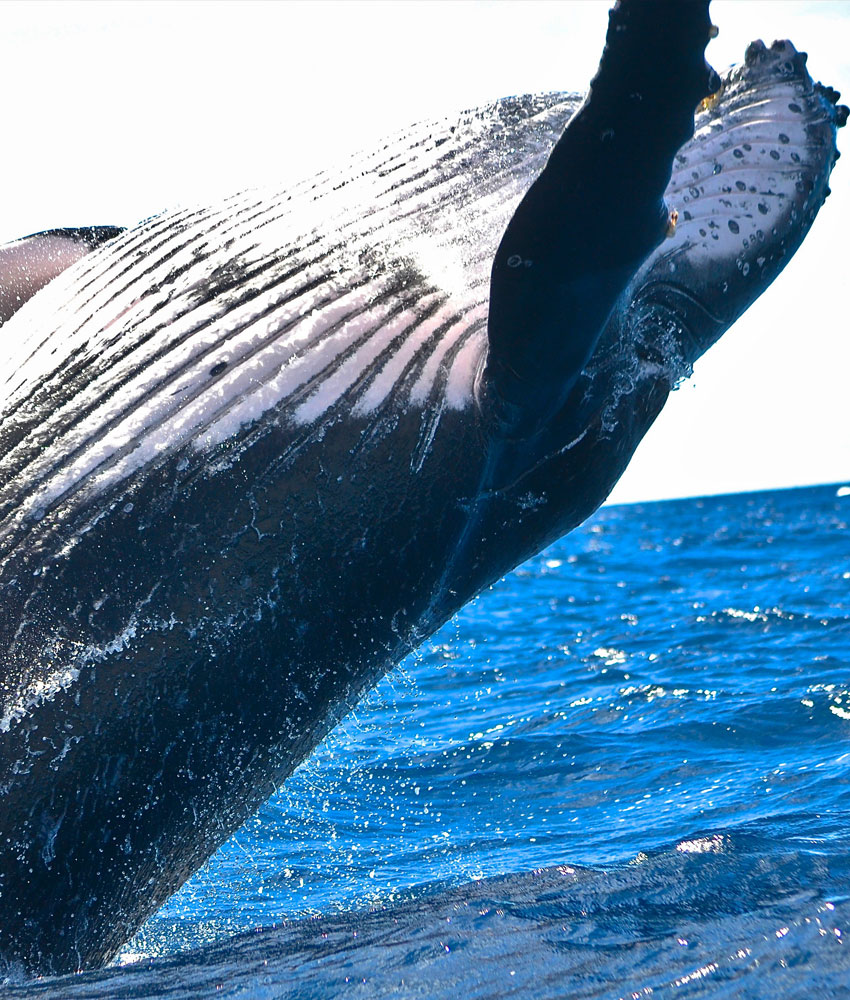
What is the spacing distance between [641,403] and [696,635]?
11106 millimetres

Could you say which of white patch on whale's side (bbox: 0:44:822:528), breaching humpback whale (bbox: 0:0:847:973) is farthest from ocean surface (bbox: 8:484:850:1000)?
white patch on whale's side (bbox: 0:44:822:528)

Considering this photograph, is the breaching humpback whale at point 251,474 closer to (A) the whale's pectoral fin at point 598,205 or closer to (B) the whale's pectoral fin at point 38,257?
(A) the whale's pectoral fin at point 598,205

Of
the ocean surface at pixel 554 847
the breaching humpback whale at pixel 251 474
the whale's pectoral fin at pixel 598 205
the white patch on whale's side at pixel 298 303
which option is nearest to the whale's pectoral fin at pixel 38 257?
the white patch on whale's side at pixel 298 303

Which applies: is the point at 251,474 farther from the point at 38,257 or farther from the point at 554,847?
the point at 554,847

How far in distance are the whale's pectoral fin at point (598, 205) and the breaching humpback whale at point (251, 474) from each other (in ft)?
0.07

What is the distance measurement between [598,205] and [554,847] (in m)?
3.79

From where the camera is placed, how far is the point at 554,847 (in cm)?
605

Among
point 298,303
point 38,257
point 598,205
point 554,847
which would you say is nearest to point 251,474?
point 298,303

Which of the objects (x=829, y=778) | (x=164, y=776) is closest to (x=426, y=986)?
(x=164, y=776)

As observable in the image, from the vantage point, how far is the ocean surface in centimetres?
397

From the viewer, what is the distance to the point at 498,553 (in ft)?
15.2

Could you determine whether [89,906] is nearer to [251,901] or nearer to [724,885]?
[251,901]

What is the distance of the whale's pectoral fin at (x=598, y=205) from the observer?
3.06 m

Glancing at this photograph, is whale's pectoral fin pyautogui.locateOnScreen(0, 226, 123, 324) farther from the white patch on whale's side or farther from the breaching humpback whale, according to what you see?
the breaching humpback whale
